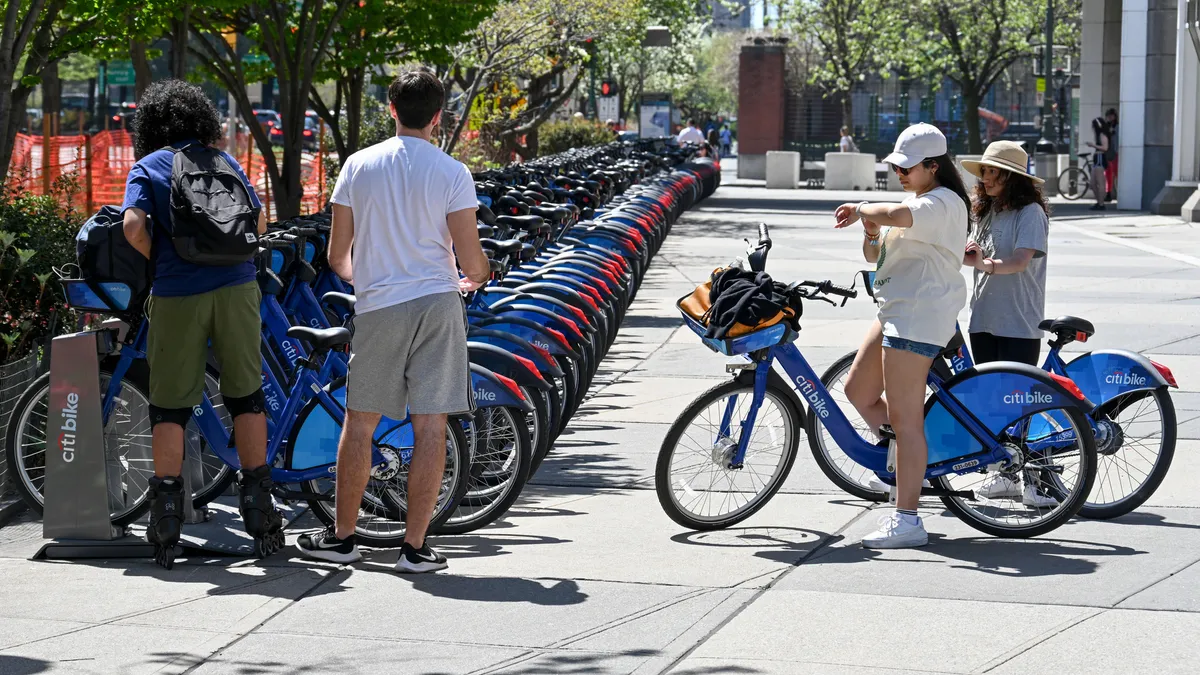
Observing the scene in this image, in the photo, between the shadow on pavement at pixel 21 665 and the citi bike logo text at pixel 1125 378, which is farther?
the citi bike logo text at pixel 1125 378

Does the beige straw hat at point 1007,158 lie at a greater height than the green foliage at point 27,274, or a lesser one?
greater

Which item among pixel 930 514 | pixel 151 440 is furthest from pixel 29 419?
pixel 930 514

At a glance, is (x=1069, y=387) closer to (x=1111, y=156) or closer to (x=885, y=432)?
(x=885, y=432)

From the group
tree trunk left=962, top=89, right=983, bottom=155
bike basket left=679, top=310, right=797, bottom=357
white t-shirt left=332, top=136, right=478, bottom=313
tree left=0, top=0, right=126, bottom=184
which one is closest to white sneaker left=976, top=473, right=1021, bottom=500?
bike basket left=679, top=310, right=797, bottom=357

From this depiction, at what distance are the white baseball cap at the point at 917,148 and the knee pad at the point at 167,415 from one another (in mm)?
2814

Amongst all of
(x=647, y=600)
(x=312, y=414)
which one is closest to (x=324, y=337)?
(x=312, y=414)

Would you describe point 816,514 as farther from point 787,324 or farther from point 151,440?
point 151,440

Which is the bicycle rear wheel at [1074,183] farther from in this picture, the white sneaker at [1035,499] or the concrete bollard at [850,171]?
the white sneaker at [1035,499]

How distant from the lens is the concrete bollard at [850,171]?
3856cm

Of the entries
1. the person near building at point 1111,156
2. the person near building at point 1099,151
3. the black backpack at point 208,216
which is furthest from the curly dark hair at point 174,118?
the person near building at point 1111,156

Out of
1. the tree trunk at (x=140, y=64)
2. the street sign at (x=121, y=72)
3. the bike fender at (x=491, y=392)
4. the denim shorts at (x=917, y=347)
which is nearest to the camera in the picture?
the denim shorts at (x=917, y=347)

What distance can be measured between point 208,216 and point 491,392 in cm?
131

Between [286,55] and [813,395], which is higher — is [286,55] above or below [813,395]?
above

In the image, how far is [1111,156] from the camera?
29625 millimetres
